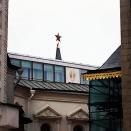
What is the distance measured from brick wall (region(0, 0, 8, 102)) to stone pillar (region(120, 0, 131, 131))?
30.0 ft

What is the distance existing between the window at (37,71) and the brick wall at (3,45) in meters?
32.0

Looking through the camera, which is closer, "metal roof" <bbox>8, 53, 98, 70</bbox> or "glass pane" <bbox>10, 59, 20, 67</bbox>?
"glass pane" <bbox>10, 59, 20, 67</bbox>

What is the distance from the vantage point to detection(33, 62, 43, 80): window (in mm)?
69025

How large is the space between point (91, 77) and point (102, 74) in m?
1.10

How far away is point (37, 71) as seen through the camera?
69938 millimetres

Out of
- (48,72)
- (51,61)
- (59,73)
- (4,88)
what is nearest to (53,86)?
(48,72)

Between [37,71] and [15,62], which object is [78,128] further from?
[15,62]

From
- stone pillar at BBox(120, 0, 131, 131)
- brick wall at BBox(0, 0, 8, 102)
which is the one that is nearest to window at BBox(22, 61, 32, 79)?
brick wall at BBox(0, 0, 8, 102)

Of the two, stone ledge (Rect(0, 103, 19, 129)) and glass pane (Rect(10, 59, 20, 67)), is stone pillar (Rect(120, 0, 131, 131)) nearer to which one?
stone ledge (Rect(0, 103, 19, 129))

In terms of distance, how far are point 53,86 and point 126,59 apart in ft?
107

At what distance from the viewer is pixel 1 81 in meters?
35.2

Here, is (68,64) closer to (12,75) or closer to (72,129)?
(72,129)

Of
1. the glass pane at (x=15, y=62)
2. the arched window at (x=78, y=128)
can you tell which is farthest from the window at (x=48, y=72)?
the arched window at (x=78, y=128)

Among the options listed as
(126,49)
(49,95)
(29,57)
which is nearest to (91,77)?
(126,49)
